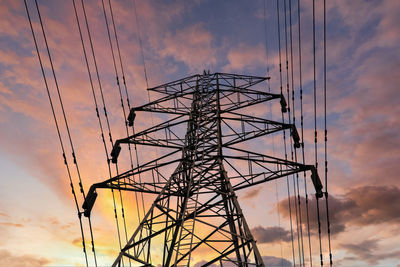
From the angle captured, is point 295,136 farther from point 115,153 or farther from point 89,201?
point 89,201

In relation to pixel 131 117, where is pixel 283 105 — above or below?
above

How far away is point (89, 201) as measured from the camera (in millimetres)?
10969

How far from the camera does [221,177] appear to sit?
12.0m

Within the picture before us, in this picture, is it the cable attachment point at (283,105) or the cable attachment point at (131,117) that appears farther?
the cable attachment point at (283,105)

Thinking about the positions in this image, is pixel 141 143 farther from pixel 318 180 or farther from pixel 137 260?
pixel 318 180

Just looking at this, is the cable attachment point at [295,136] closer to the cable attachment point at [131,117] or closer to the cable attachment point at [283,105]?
the cable attachment point at [283,105]

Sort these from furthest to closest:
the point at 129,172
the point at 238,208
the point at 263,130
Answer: the point at 263,130 < the point at 129,172 < the point at 238,208

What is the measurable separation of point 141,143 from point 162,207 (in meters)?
4.38

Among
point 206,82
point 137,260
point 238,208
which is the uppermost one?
point 206,82

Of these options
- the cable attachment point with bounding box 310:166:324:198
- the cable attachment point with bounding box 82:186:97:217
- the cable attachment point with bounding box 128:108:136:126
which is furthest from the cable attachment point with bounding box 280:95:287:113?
the cable attachment point with bounding box 82:186:97:217

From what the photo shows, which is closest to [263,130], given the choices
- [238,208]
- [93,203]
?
[238,208]

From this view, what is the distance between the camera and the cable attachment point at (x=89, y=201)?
10930 mm

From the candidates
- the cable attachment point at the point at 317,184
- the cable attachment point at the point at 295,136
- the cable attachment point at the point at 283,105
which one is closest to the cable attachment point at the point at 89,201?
the cable attachment point at the point at 317,184

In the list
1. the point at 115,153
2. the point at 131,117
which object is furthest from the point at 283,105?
the point at 115,153
